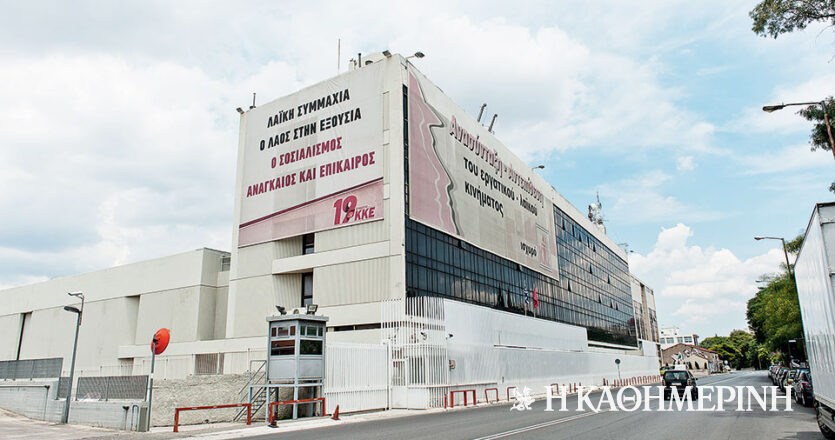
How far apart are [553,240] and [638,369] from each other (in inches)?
1030

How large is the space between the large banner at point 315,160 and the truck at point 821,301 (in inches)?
1093

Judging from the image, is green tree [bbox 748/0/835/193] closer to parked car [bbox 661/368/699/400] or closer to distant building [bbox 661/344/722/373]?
parked car [bbox 661/368/699/400]

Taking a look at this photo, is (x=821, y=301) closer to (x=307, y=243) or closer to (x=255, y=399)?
(x=255, y=399)

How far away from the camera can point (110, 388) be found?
20109 millimetres

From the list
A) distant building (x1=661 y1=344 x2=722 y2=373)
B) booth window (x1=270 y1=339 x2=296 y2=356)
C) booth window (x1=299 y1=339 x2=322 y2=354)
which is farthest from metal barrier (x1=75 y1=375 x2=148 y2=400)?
distant building (x1=661 y1=344 x2=722 y2=373)

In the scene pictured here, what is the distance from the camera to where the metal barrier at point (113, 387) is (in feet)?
61.1

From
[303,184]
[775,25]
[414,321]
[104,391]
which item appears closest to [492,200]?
[303,184]

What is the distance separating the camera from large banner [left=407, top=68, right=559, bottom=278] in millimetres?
40469

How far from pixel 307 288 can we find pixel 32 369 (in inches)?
789

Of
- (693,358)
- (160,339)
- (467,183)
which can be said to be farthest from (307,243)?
(693,358)

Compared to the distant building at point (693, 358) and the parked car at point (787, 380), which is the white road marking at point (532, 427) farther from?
the distant building at point (693, 358)

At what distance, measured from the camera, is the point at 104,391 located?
20.4 m

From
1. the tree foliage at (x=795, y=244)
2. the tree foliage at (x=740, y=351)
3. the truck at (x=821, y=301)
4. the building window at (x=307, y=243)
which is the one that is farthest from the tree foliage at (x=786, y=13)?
the tree foliage at (x=740, y=351)

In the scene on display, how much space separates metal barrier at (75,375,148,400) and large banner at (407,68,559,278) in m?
22.0
